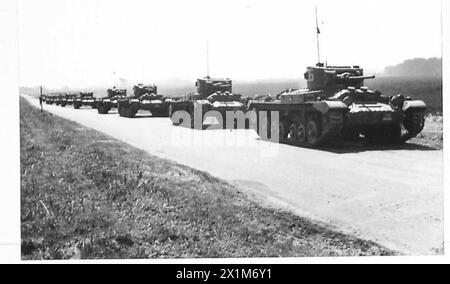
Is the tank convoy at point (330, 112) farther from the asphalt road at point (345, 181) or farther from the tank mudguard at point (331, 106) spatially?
the asphalt road at point (345, 181)

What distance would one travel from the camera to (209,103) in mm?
21375

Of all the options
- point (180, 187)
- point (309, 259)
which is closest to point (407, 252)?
point (309, 259)

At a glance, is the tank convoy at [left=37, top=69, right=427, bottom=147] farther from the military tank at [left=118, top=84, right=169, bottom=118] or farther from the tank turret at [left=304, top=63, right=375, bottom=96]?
the military tank at [left=118, top=84, right=169, bottom=118]

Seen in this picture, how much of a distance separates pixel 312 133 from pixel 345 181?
225 inches

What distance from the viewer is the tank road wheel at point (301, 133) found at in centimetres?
1483

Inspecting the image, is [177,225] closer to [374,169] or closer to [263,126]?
[374,169]

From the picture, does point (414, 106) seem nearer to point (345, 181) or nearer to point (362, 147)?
point (362, 147)

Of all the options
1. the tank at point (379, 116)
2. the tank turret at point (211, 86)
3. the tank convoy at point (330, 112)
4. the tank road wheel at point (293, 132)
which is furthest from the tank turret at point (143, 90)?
the tank at point (379, 116)

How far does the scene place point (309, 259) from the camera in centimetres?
551

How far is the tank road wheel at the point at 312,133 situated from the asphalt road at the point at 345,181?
62 centimetres

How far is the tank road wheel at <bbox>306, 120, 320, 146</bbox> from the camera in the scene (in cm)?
1409

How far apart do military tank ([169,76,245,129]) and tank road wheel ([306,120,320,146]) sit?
639cm

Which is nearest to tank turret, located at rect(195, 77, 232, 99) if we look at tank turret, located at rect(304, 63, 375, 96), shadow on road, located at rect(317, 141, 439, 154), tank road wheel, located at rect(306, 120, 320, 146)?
tank turret, located at rect(304, 63, 375, 96)

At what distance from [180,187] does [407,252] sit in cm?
395
